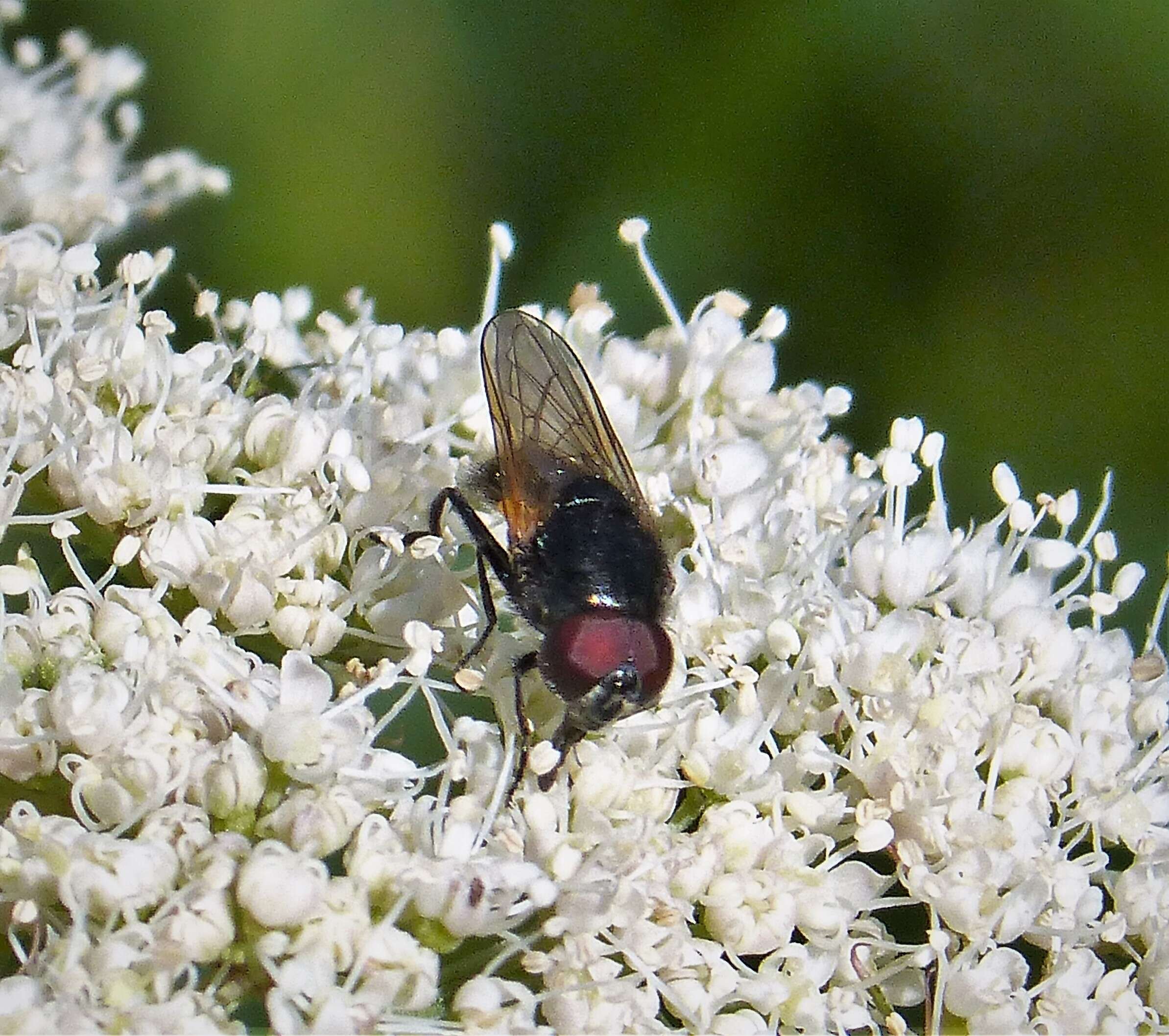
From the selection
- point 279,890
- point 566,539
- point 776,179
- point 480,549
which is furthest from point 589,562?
point 776,179

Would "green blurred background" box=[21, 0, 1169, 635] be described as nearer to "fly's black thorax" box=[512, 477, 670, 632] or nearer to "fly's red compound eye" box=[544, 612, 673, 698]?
"fly's black thorax" box=[512, 477, 670, 632]

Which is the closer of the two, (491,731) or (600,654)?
(600,654)

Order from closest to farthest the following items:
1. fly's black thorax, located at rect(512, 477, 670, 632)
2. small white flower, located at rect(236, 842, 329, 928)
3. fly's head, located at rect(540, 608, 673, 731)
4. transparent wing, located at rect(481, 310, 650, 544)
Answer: small white flower, located at rect(236, 842, 329, 928) < fly's head, located at rect(540, 608, 673, 731) < fly's black thorax, located at rect(512, 477, 670, 632) < transparent wing, located at rect(481, 310, 650, 544)

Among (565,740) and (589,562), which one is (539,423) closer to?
(589,562)

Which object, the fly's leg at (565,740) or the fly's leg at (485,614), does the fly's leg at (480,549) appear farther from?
the fly's leg at (565,740)

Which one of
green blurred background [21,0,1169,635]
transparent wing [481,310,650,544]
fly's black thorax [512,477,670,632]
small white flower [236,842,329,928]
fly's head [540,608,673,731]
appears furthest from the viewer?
green blurred background [21,0,1169,635]

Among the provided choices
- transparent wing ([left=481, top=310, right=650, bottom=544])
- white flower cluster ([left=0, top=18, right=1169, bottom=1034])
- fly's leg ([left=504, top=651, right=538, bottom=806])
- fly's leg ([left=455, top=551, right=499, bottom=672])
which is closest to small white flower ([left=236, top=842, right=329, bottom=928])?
white flower cluster ([left=0, top=18, right=1169, bottom=1034])
